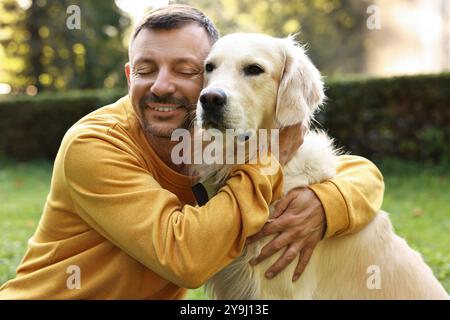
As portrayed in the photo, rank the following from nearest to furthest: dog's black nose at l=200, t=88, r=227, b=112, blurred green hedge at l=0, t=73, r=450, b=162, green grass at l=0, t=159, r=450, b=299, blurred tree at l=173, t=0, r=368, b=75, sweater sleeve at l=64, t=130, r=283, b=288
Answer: sweater sleeve at l=64, t=130, r=283, b=288 → dog's black nose at l=200, t=88, r=227, b=112 → green grass at l=0, t=159, r=450, b=299 → blurred green hedge at l=0, t=73, r=450, b=162 → blurred tree at l=173, t=0, r=368, b=75

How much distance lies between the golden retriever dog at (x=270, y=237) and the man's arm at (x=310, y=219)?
0.14 feet

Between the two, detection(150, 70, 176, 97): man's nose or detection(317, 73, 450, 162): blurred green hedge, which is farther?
detection(317, 73, 450, 162): blurred green hedge

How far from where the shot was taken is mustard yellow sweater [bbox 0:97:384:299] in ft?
6.82

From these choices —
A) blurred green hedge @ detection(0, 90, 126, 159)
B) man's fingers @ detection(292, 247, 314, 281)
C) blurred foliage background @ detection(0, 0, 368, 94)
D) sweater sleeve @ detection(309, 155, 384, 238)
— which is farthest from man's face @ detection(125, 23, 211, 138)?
blurred foliage background @ detection(0, 0, 368, 94)

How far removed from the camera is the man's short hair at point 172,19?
2436mm

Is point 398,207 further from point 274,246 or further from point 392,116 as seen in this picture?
point 274,246

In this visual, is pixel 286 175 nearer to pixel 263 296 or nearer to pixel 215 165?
pixel 215 165

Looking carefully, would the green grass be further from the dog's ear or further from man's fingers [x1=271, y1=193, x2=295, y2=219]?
the dog's ear

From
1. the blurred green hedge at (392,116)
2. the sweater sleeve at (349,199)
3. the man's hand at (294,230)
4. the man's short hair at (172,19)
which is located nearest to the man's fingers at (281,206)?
the man's hand at (294,230)

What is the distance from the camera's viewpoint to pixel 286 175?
8.15 ft

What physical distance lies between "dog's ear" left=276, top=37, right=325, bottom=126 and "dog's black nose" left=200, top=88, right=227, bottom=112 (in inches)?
12.3
